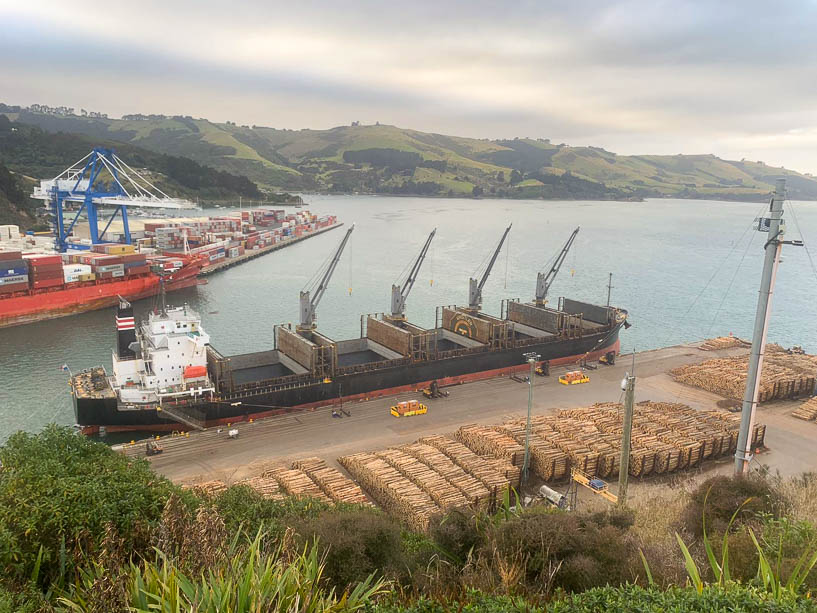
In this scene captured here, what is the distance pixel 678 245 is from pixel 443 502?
91.4 m

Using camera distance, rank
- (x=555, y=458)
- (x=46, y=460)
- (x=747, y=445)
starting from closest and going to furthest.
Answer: (x=46, y=460)
(x=747, y=445)
(x=555, y=458)

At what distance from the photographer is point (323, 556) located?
278 inches

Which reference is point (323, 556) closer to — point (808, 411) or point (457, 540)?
point (457, 540)

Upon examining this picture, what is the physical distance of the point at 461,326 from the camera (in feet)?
102

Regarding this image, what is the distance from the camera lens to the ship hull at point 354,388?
20562mm

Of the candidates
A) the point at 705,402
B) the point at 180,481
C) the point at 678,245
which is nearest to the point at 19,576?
the point at 180,481

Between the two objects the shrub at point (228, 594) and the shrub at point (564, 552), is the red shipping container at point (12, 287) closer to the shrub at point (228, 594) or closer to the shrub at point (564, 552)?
the shrub at point (228, 594)

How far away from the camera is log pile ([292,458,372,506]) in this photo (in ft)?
45.8

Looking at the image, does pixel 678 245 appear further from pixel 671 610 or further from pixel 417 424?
pixel 671 610

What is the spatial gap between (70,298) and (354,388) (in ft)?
95.8

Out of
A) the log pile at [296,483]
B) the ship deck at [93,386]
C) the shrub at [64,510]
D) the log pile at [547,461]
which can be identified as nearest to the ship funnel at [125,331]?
the ship deck at [93,386]

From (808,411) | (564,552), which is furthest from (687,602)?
(808,411)

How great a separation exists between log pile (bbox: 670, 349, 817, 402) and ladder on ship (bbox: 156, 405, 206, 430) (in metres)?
23.1

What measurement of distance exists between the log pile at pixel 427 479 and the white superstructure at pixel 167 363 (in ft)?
29.0
